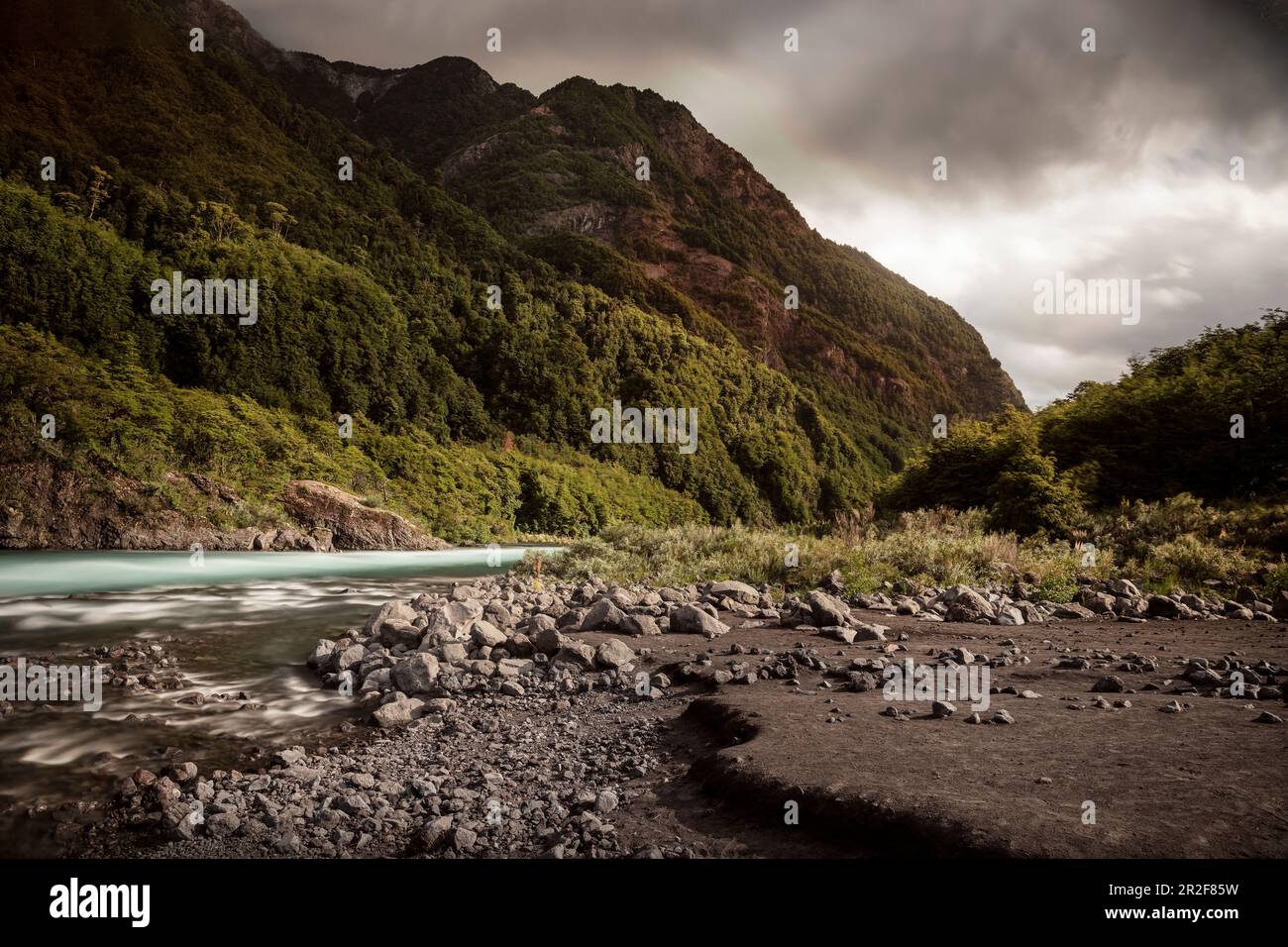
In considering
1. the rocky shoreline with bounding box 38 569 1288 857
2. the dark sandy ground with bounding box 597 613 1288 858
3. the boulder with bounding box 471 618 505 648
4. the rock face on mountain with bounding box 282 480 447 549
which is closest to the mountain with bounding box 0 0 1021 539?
the rock face on mountain with bounding box 282 480 447 549

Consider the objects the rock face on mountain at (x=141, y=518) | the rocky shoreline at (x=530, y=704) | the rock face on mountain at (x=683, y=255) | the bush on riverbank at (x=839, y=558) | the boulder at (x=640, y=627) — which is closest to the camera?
the rocky shoreline at (x=530, y=704)

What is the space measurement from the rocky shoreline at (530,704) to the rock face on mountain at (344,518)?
34.8 meters

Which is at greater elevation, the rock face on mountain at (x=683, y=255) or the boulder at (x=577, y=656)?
the rock face on mountain at (x=683, y=255)

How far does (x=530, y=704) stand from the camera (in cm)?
732

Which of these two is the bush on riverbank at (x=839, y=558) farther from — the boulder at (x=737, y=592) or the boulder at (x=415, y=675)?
the boulder at (x=415, y=675)

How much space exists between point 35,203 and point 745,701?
71662mm

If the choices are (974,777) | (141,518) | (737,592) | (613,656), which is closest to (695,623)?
(613,656)

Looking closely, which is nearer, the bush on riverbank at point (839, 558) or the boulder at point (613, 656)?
the boulder at point (613, 656)

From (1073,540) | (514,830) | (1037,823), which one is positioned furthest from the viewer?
→ (1073,540)

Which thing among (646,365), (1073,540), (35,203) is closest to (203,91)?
(35,203)

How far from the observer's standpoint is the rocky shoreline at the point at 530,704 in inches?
172

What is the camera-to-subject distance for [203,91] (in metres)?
90.4

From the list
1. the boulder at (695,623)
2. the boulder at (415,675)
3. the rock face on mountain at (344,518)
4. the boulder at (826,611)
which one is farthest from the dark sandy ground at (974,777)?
the rock face on mountain at (344,518)

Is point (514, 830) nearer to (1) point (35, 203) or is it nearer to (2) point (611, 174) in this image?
(1) point (35, 203)
